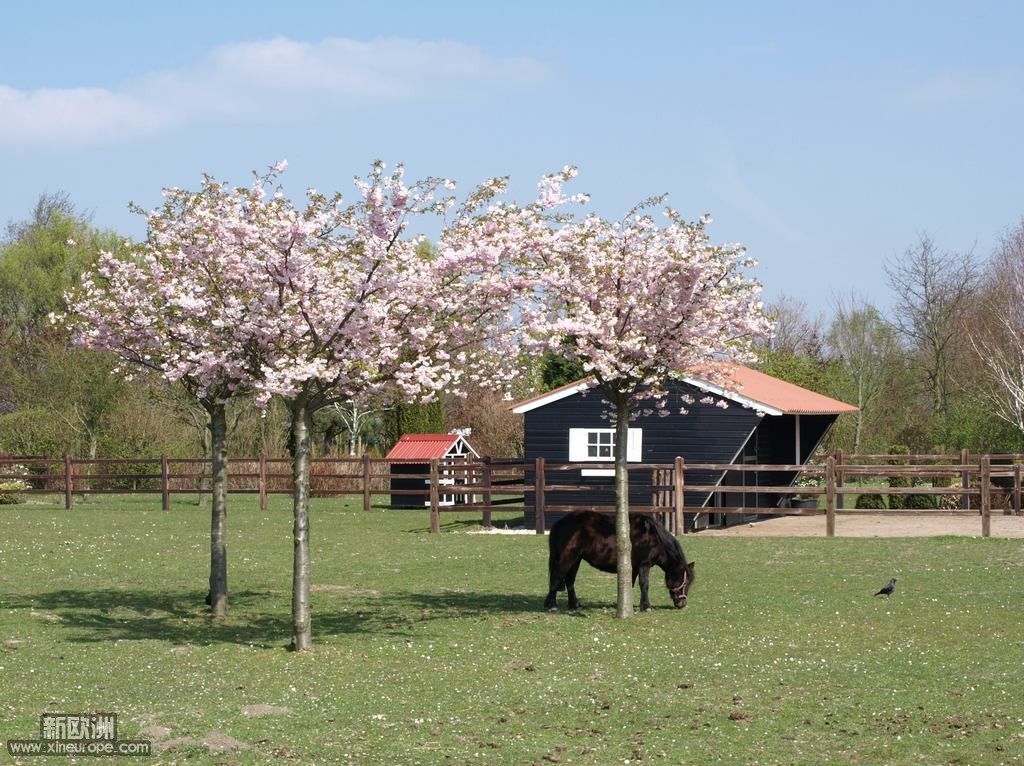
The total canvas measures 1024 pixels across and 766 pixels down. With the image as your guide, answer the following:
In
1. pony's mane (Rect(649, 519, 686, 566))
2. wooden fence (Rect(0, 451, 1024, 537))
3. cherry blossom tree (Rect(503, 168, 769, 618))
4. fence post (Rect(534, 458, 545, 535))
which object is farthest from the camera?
fence post (Rect(534, 458, 545, 535))

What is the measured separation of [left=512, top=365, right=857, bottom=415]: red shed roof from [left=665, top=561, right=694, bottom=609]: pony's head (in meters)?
10.4

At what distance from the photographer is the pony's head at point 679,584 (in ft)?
52.6

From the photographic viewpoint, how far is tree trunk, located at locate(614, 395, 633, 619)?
15422 mm

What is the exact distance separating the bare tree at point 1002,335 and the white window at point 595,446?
18510 millimetres

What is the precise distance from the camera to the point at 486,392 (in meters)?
55.4

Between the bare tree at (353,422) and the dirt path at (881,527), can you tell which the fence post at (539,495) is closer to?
the dirt path at (881,527)

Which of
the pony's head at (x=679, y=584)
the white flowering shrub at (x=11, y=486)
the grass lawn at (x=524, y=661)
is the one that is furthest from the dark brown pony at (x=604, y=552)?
the white flowering shrub at (x=11, y=486)

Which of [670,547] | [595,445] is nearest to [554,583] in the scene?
[670,547]

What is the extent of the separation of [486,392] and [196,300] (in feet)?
138

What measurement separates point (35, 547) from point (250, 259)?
559 inches

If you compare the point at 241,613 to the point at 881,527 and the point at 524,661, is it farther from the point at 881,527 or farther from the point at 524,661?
the point at 881,527

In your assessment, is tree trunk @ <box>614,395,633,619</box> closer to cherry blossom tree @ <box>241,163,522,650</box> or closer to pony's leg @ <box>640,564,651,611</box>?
pony's leg @ <box>640,564,651,611</box>

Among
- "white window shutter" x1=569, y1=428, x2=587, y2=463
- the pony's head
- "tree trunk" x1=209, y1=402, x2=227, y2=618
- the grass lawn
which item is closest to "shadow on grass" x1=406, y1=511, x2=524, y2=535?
"white window shutter" x1=569, y1=428, x2=587, y2=463

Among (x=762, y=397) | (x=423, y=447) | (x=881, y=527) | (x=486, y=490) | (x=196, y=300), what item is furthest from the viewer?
(x=423, y=447)
